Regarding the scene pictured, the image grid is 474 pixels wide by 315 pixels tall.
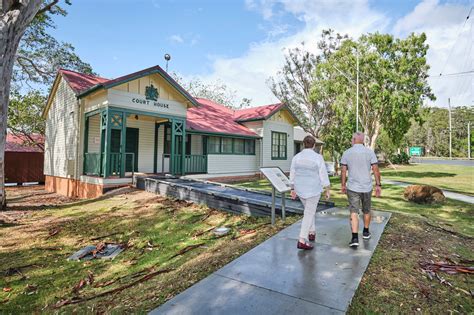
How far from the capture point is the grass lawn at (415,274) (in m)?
2.87

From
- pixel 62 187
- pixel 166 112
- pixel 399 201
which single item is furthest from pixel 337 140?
pixel 62 187

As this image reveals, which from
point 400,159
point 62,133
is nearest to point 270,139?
point 62,133

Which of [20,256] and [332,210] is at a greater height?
[332,210]

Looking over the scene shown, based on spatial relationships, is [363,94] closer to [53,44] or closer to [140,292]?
[140,292]

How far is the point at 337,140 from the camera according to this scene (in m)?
24.0

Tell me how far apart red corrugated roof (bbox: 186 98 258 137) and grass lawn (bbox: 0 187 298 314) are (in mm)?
6534

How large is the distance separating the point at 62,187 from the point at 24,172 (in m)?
8.68

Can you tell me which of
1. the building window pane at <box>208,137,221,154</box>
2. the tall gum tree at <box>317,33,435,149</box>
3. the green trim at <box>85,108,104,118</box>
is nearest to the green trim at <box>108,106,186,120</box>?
the green trim at <box>85,108,104,118</box>

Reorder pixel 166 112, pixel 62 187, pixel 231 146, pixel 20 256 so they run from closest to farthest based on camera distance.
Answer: pixel 20 256 → pixel 166 112 → pixel 62 187 → pixel 231 146

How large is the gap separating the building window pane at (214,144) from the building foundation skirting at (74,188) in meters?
6.11

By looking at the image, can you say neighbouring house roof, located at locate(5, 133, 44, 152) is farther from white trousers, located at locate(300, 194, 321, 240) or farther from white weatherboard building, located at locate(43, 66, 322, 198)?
white trousers, located at locate(300, 194, 321, 240)

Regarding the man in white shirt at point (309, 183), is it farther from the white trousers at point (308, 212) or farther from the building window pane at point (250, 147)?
the building window pane at point (250, 147)

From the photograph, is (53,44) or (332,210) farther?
(53,44)

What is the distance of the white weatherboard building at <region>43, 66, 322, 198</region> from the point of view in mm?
11383
